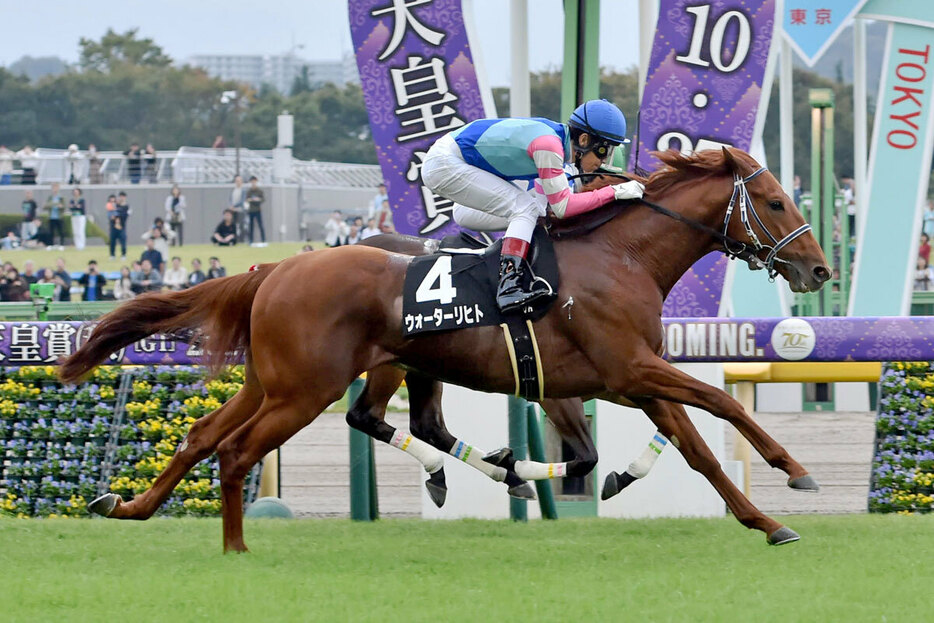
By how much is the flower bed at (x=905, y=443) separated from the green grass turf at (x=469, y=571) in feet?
1.11

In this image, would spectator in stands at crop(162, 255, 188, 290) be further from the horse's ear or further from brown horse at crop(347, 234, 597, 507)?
the horse's ear

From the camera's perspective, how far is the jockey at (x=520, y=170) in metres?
5.40

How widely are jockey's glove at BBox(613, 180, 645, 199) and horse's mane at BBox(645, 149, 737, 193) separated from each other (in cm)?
12

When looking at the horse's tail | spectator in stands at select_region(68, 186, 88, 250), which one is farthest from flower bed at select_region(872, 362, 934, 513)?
spectator in stands at select_region(68, 186, 88, 250)

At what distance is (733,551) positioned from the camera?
5.48 meters

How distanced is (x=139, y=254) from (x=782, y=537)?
25239 millimetres

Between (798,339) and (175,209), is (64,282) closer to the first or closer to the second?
(175,209)

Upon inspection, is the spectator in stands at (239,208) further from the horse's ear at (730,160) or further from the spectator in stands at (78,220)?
the horse's ear at (730,160)

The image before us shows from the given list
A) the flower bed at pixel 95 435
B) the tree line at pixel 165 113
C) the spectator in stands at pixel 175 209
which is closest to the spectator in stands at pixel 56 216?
the spectator in stands at pixel 175 209

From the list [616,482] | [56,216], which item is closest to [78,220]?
[56,216]

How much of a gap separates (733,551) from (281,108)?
62.0m

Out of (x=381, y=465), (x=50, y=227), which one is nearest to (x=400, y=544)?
(x=381, y=465)

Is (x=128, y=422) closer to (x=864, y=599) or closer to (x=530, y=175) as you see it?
(x=530, y=175)

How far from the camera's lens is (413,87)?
26.2ft
